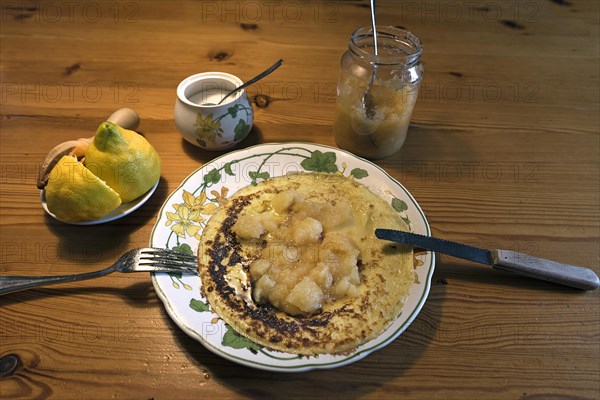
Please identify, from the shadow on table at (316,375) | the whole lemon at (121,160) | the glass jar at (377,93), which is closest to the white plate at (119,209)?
the whole lemon at (121,160)

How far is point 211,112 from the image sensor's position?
3.96 feet

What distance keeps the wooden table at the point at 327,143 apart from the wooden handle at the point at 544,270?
0.03 m

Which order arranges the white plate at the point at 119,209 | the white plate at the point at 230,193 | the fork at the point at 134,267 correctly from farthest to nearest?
the white plate at the point at 119,209 < the fork at the point at 134,267 < the white plate at the point at 230,193

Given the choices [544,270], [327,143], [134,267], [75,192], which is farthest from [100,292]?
[544,270]

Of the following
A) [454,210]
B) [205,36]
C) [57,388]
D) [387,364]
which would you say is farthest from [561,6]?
[57,388]

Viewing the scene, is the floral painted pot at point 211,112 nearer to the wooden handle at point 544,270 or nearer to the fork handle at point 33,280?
the fork handle at point 33,280

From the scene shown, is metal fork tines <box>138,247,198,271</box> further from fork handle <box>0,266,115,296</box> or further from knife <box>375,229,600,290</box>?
knife <box>375,229,600,290</box>

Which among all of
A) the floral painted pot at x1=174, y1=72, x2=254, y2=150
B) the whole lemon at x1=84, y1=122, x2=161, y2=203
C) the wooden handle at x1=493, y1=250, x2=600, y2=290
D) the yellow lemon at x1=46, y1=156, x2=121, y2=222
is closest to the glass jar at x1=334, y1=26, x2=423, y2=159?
the floral painted pot at x1=174, y1=72, x2=254, y2=150

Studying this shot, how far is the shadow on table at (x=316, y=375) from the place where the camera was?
33.9 inches

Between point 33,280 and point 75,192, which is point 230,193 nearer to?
point 75,192

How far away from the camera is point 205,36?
5.97 ft

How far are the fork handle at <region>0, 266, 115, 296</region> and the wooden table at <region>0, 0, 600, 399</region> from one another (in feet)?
0.14

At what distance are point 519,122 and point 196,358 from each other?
131cm

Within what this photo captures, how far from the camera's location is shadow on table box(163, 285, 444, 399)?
86 cm
